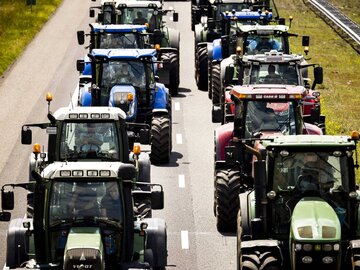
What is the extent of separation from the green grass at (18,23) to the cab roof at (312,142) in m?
28.5

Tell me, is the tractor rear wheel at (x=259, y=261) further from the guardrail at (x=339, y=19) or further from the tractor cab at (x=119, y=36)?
the guardrail at (x=339, y=19)

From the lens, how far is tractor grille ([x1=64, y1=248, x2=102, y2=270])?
21.0 m

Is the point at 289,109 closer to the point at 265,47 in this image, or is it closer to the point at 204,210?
the point at 204,210

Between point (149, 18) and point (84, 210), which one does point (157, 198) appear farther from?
point (149, 18)

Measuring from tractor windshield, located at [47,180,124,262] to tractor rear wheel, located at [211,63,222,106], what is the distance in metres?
19.3

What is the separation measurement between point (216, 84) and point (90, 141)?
1490 centimetres

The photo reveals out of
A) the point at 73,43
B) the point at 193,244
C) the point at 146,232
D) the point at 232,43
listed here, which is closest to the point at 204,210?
the point at 193,244

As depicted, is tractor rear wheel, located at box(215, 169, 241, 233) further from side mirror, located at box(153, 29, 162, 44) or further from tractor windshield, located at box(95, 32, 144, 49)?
side mirror, located at box(153, 29, 162, 44)

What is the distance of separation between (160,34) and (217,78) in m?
5.23

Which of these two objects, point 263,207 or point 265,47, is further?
point 265,47

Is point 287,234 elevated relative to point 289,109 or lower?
lower

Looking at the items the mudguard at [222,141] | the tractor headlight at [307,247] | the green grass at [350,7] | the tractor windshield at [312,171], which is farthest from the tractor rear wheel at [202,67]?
the tractor headlight at [307,247]

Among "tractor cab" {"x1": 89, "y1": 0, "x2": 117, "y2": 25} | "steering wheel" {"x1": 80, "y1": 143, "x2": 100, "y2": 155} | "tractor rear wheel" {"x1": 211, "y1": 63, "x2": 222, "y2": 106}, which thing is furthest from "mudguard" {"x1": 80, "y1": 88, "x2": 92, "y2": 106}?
"tractor cab" {"x1": 89, "y1": 0, "x2": 117, "y2": 25}

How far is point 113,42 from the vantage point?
41312 mm
